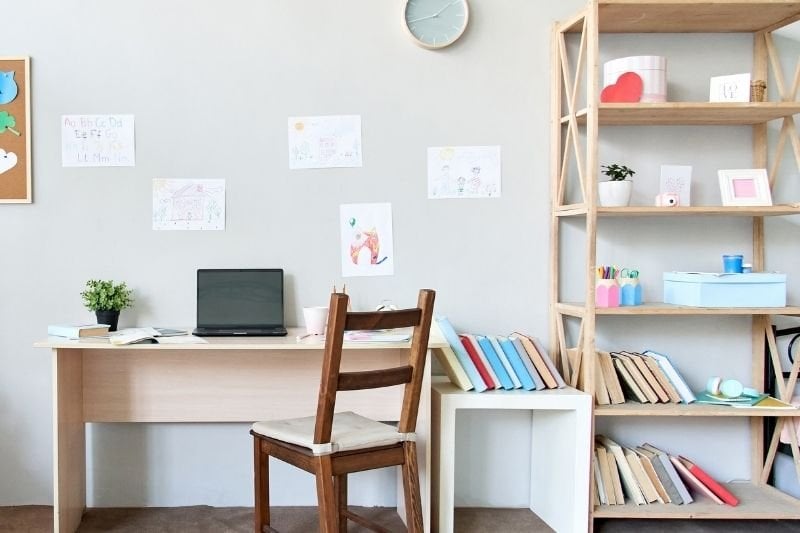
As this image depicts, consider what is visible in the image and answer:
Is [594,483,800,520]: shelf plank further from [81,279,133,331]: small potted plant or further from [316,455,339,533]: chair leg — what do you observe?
[81,279,133,331]: small potted plant

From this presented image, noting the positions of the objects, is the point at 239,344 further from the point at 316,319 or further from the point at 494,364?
the point at 494,364

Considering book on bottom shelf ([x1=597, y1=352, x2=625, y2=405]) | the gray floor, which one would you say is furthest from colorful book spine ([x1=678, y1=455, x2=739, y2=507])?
book on bottom shelf ([x1=597, y1=352, x2=625, y2=405])

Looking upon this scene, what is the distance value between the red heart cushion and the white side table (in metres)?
1.11

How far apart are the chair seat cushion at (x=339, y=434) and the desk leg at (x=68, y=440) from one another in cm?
72

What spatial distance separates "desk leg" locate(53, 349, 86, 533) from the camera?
8.54ft

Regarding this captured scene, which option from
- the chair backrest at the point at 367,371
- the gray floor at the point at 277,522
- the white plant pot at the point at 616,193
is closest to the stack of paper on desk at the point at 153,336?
the chair backrest at the point at 367,371

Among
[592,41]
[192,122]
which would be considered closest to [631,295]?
[592,41]

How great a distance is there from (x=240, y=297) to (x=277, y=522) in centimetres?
88

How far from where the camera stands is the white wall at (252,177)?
3.03 m

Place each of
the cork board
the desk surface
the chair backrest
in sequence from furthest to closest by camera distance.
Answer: the cork board → the desk surface → the chair backrest

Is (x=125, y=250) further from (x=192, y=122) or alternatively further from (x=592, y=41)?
(x=592, y=41)

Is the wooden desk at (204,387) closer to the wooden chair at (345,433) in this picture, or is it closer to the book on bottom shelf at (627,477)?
the wooden chair at (345,433)

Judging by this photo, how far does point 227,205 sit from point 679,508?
6.79 ft

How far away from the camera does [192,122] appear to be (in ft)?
9.99
